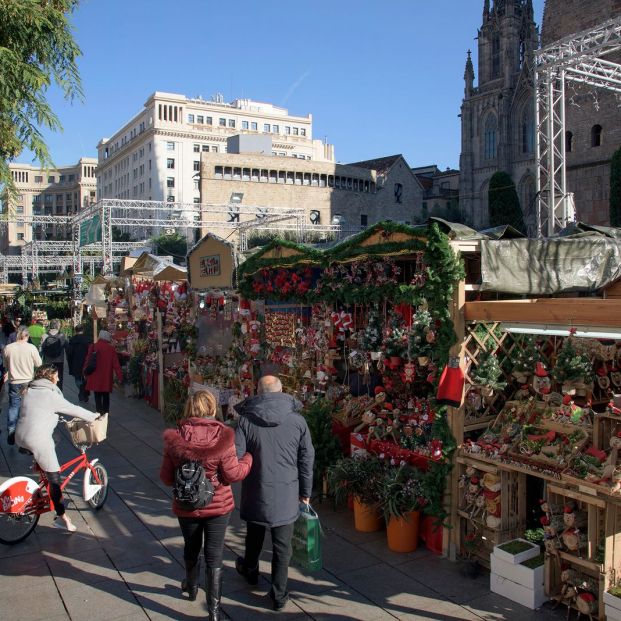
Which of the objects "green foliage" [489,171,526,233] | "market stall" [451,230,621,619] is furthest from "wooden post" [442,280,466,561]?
"green foliage" [489,171,526,233]

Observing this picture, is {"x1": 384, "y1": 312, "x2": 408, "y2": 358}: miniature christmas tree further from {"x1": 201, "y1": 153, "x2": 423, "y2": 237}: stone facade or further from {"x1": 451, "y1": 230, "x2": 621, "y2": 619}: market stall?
{"x1": 201, "y1": 153, "x2": 423, "y2": 237}: stone facade

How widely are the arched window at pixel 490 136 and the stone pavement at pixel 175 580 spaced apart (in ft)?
185

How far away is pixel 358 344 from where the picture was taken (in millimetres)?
6863

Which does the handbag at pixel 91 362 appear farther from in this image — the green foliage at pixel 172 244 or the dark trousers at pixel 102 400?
the green foliage at pixel 172 244

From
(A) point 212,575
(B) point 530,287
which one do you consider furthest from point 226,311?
(A) point 212,575

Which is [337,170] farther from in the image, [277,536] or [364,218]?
[277,536]

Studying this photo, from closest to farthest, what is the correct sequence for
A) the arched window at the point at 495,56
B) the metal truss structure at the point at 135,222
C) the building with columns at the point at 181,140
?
the metal truss structure at the point at 135,222
the arched window at the point at 495,56
the building with columns at the point at 181,140

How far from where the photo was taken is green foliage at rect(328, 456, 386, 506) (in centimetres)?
577

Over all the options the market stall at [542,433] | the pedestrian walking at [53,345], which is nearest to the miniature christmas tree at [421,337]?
the market stall at [542,433]

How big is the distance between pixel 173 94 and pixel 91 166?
131 ft

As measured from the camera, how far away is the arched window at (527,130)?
55000mm

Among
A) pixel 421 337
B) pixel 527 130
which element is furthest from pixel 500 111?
pixel 421 337

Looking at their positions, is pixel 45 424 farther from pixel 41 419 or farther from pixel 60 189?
pixel 60 189

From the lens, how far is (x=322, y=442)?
654 centimetres
